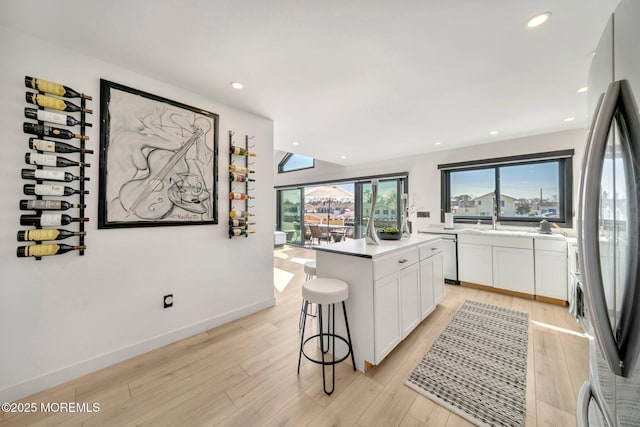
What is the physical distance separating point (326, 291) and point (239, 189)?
1714mm

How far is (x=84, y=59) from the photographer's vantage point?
1.88m

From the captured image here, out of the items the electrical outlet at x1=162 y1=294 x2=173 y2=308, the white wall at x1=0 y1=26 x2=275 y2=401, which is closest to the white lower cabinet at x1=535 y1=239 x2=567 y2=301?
the white wall at x1=0 y1=26 x2=275 y2=401

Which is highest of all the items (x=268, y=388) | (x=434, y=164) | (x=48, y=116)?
(x=434, y=164)

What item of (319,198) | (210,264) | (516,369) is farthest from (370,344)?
(319,198)

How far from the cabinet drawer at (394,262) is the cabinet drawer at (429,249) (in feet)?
0.49

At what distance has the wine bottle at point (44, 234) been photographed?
1.62m

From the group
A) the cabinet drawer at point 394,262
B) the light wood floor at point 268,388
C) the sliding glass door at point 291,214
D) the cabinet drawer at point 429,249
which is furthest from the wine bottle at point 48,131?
the sliding glass door at point 291,214

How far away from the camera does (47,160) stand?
1.68 m

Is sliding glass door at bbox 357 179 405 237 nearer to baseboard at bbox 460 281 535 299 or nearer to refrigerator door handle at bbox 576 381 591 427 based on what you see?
baseboard at bbox 460 281 535 299

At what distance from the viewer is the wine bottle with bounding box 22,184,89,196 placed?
1.63 meters

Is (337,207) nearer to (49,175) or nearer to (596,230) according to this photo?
(49,175)

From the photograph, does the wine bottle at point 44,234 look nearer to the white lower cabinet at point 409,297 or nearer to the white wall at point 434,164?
the white lower cabinet at point 409,297

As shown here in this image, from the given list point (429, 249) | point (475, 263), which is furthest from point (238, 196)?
point (475, 263)

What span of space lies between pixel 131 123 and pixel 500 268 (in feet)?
16.0
